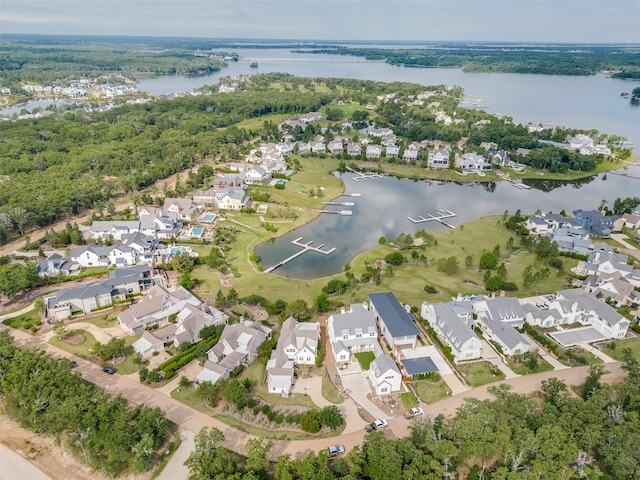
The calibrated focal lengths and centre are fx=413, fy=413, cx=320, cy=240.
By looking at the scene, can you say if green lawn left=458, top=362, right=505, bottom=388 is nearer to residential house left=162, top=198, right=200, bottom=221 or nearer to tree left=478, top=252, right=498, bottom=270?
tree left=478, top=252, right=498, bottom=270

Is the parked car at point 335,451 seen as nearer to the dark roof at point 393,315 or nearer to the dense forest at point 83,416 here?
the dense forest at point 83,416

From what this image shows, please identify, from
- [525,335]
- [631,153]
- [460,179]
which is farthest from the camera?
[631,153]

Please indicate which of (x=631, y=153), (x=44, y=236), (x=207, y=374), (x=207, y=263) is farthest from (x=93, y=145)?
(x=631, y=153)

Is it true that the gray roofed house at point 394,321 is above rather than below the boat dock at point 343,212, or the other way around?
above

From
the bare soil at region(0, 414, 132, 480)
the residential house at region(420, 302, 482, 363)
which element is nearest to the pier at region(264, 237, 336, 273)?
the residential house at region(420, 302, 482, 363)

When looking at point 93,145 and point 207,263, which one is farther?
point 93,145

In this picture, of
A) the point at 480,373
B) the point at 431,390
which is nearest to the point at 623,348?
the point at 480,373

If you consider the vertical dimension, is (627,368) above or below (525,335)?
above

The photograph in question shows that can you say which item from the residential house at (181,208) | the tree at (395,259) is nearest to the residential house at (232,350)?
the tree at (395,259)

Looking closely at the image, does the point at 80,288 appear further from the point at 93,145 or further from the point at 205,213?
the point at 93,145
